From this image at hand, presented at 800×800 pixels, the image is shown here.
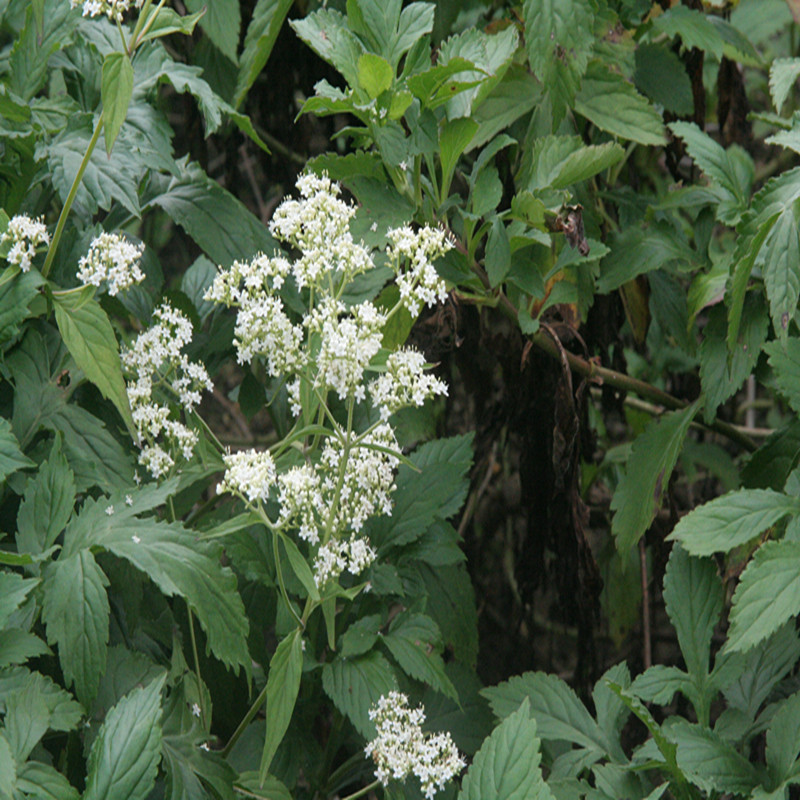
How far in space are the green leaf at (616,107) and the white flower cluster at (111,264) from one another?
762 mm

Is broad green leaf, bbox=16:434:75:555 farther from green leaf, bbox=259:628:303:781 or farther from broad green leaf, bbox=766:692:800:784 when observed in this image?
broad green leaf, bbox=766:692:800:784

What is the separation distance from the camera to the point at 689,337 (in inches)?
63.9

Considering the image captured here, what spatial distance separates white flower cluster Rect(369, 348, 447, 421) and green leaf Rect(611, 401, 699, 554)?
1.78 feet

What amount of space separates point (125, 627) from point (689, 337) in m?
1.08

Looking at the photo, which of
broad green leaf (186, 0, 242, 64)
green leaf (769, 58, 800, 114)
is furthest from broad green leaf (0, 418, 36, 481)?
green leaf (769, 58, 800, 114)

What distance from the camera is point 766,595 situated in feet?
3.69

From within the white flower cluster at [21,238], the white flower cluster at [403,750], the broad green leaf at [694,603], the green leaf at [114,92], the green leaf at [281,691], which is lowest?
the broad green leaf at [694,603]

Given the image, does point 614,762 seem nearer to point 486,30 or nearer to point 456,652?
point 456,652

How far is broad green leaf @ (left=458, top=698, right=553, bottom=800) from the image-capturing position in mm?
1038

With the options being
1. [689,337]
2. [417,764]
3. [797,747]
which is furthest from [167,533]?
[689,337]

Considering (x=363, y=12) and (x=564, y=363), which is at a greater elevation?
(x=363, y=12)

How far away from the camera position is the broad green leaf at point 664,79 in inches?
64.4

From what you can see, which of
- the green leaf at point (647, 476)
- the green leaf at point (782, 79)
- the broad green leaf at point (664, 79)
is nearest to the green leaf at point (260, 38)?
the broad green leaf at point (664, 79)

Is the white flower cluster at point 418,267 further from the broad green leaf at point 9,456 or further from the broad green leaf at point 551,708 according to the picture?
the broad green leaf at point 551,708
